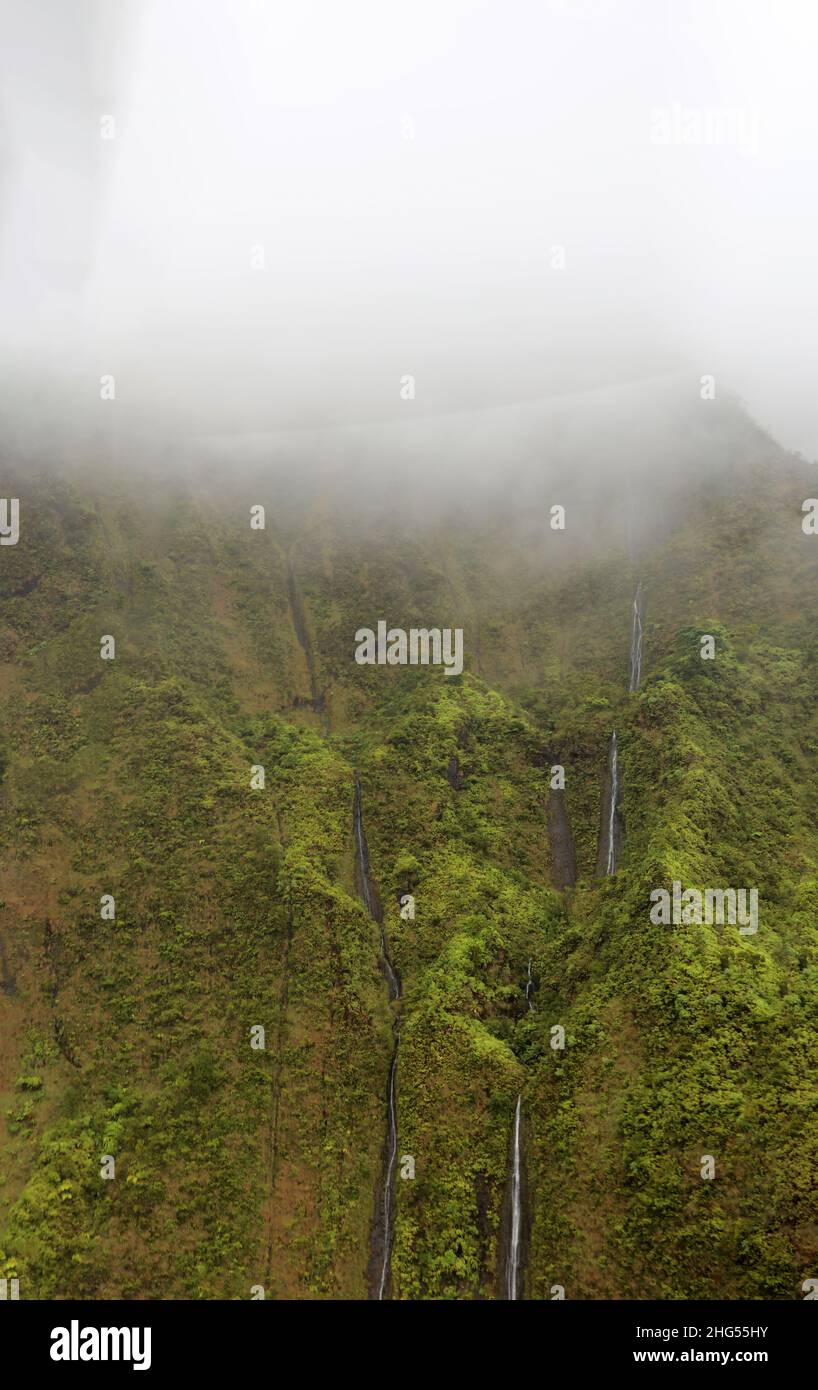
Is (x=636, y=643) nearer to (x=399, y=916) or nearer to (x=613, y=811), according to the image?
(x=613, y=811)

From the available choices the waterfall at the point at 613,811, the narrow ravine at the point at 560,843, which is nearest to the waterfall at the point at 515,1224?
the narrow ravine at the point at 560,843

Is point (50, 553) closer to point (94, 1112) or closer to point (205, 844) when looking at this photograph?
point (205, 844)

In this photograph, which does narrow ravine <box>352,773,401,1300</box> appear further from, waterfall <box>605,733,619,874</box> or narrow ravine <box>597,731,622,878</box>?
waterfall <box>605,733,619,874</box>

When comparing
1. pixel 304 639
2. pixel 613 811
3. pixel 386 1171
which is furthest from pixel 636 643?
pixel 386 1171

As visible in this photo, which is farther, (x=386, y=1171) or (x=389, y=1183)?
(x=386, y=1171)

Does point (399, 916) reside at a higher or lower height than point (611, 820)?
lower

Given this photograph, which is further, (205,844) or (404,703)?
(404,703)
